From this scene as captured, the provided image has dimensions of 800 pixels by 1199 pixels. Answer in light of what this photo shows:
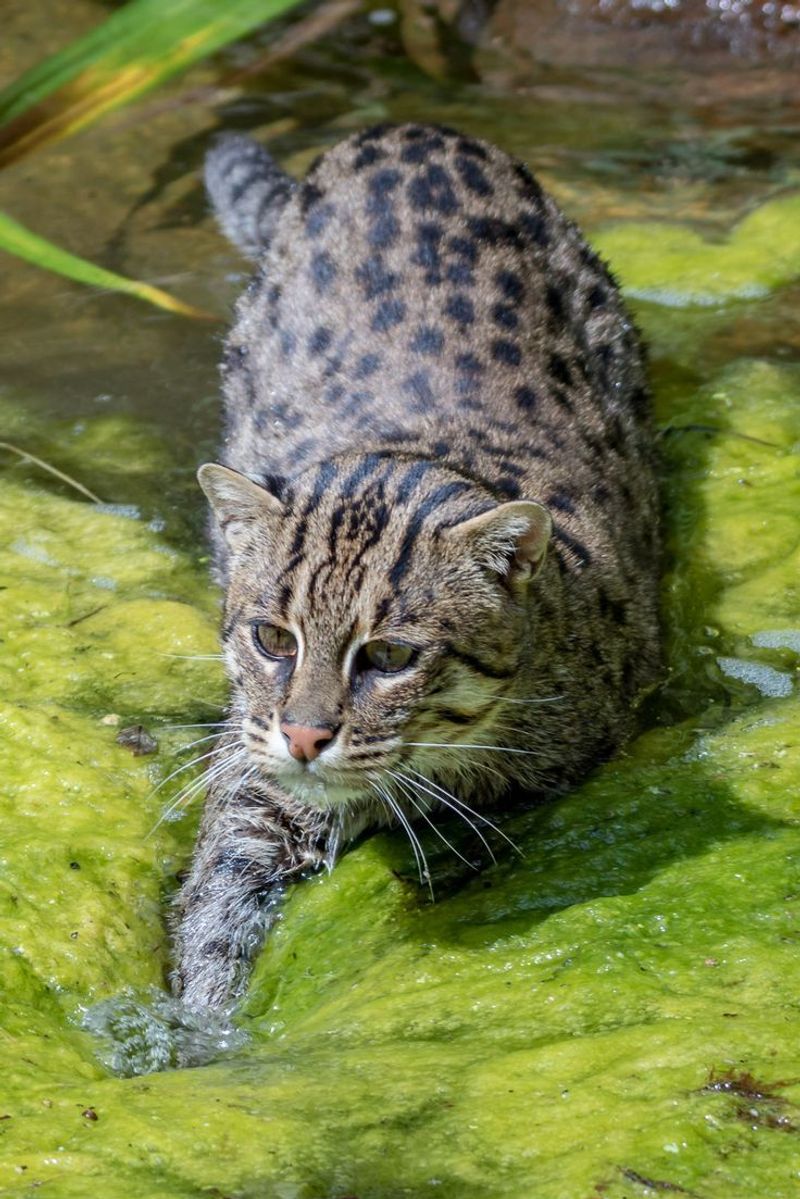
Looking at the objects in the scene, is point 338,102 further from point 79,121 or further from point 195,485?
point 195,485

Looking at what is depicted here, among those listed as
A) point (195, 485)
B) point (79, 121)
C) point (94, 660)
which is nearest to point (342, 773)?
point (94, 660)

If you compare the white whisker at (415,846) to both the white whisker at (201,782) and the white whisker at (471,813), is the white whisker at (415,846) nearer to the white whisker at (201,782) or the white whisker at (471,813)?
the white whisker at (471,813)

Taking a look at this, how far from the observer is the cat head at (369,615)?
494 cm

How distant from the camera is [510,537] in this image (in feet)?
17.2

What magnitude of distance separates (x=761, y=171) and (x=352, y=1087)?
788 centimetres

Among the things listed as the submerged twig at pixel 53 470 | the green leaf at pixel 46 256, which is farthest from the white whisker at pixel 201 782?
the green leaf at pixel 46 256

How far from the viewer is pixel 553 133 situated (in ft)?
37.6

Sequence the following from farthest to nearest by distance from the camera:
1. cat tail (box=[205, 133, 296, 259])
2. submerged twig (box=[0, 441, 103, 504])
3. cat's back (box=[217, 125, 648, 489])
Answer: cat tail (box=[205, 133, 296, 259]) < submerged twig (box=[0, 441, 103, 504]) < cat's back (box=[217, 125, 648, 489])

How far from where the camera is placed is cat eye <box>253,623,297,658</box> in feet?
17.0

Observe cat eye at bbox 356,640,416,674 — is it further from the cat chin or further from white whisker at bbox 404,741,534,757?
the cat chin

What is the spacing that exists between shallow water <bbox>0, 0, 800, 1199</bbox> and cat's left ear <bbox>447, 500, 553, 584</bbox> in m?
0.89

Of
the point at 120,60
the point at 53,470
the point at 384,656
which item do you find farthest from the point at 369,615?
the point at 120,60

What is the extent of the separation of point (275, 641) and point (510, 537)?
2.54ft

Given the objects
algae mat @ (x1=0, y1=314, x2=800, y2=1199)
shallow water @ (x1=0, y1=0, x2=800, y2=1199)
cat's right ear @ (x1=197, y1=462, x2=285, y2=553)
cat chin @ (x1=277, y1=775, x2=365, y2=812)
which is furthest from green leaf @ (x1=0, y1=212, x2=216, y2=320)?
cat chin @ (x1=277, y1=775, x2=365, y2=812)
